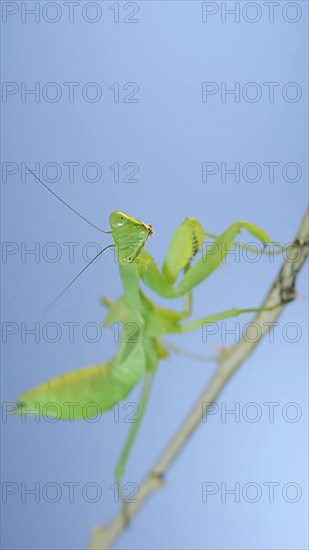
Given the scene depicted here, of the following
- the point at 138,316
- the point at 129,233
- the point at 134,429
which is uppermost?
the point at 129,233

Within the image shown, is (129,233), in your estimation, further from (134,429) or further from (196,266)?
(134,429)

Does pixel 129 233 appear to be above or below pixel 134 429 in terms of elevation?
above

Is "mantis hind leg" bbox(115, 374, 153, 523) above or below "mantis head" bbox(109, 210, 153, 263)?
Result: below

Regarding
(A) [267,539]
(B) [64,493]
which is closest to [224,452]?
(A) [267,539]

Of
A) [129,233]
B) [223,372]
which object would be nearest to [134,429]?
[223,372]

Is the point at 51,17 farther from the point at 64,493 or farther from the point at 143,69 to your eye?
the point at 64,493

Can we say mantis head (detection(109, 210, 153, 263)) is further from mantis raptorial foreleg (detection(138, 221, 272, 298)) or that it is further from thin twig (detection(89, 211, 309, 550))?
thin twig (detection(89, 211, 309, 550))

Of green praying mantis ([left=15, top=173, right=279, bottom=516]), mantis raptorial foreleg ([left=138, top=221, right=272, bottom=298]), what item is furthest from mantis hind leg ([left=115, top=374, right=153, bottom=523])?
mantis raptorial foreleg ([left=138, top=221, right=272, bottom=298])

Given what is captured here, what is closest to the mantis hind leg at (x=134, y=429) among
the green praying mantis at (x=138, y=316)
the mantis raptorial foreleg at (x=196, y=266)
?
the green praying mantis at (x=138, y=316)
